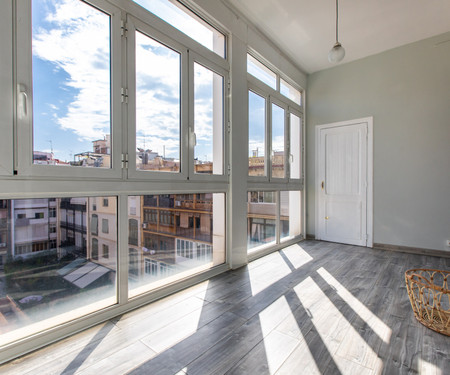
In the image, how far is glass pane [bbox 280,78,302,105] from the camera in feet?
14.8

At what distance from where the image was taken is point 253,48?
11.9 feet

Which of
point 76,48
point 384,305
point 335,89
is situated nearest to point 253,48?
point 335,89

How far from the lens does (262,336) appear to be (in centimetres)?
184

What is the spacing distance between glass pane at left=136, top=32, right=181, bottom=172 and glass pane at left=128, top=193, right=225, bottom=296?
385 millimetres

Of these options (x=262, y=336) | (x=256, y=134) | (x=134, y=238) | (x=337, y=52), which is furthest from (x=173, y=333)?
(x=337, y=52)

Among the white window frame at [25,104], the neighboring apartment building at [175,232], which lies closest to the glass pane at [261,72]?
the neighboring apartment building at [175,232]

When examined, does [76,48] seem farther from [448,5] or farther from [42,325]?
[448,5]

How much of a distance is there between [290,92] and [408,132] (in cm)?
208

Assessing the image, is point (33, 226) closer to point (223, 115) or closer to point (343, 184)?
point (223, 115)

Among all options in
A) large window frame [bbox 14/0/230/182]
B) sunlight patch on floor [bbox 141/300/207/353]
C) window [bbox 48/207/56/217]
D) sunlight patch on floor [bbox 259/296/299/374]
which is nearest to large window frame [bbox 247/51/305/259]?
large window frame [bbox 14/0/230/182]

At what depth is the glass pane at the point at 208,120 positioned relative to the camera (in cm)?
288

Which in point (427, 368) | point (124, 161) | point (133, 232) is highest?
point (124, 161)

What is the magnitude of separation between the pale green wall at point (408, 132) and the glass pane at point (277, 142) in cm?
124

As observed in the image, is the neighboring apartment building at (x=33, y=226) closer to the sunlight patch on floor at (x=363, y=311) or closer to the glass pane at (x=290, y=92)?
the sunlight patch on floor at (x=363, y=311)
